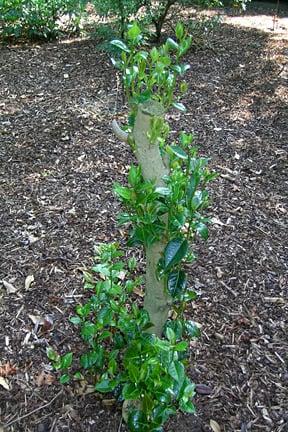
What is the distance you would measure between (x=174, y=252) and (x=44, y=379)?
32.1 inches

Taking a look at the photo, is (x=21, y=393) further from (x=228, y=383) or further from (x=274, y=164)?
(x=274, y=164)

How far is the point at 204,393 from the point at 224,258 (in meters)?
0.83

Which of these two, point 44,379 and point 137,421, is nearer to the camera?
point 137,421

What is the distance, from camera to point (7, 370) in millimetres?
2014

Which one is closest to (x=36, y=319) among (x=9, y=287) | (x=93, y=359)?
(x=9, y=287)

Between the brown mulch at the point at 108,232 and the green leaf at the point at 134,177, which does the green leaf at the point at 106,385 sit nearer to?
the brown mulch at the point at 108,232

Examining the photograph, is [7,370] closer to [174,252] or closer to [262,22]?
[174,252]

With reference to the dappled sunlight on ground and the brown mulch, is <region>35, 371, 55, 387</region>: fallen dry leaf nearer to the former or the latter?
the brown mulch

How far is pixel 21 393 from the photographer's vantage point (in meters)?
1.94

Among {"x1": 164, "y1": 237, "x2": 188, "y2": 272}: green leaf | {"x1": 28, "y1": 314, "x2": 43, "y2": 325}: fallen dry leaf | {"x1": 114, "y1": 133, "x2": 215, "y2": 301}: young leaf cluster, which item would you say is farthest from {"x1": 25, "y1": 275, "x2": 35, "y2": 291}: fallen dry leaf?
{"x1": 164, "y1": 237, "x2": 188, "y2": 272}: green leaf

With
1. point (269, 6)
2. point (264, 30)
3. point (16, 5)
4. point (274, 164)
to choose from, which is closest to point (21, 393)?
point (274, 164)

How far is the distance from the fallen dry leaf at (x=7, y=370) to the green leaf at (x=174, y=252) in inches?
33.4

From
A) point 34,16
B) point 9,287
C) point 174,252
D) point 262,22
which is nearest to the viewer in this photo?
point 174,252

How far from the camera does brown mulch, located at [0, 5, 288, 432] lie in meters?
1.94
